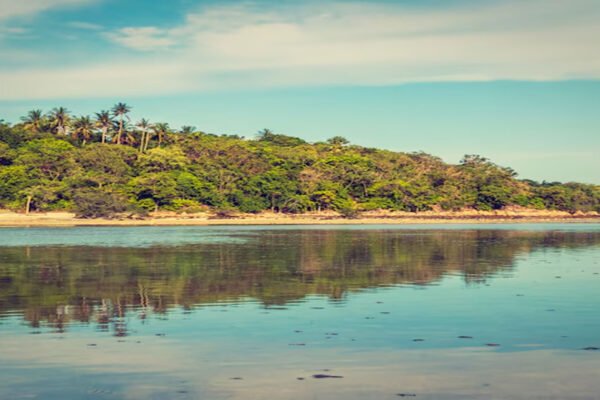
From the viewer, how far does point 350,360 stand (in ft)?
41.3

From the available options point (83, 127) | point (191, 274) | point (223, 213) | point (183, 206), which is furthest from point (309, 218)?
point (191, 274)

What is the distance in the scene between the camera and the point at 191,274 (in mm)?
29250

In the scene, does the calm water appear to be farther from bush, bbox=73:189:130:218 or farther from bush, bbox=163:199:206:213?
bush, bbox=163:199:206:213

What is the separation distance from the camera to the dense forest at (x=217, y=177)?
11425 centimetres

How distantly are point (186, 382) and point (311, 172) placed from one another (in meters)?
125

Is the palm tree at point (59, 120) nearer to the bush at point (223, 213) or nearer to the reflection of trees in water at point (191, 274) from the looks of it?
the bush at point (223, 213)

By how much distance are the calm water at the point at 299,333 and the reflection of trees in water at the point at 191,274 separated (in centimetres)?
13

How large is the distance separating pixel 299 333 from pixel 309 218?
111m

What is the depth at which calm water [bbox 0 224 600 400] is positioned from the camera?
1083 cm

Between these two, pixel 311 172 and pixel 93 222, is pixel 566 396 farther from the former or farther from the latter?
pixel 311 172

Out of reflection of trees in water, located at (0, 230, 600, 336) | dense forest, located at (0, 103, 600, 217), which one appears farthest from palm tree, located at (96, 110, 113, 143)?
reflection of trees in water, located at (0, 230, 600, 336)

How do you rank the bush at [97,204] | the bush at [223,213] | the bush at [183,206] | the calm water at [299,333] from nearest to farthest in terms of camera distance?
the calm water at [299,333]
the bush at [97,204]
the bush at [183,206]
the bush at [223,213]

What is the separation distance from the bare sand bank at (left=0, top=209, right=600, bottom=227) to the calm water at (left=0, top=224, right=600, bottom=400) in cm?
7953

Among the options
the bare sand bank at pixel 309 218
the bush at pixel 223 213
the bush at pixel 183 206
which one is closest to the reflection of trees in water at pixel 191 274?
the bare sand bank at pixel 309 218
